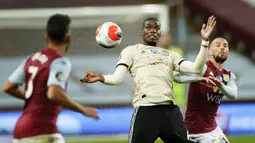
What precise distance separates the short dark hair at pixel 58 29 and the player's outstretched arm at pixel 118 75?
0.80m

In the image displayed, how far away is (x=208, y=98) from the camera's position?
6.70 metres

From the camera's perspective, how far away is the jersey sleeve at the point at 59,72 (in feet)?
15.5

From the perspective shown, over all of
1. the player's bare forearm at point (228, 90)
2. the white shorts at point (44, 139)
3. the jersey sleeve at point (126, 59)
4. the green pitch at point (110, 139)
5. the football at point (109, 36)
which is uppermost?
the football at point (109, 36)

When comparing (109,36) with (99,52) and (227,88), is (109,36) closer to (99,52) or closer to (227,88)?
(227,88)

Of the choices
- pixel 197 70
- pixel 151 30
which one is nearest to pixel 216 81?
pixel 197 70

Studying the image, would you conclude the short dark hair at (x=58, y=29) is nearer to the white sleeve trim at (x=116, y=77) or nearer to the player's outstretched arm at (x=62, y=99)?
the player's outstretched arm at (x=62, y=99)

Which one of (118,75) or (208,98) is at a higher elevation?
(118,75)

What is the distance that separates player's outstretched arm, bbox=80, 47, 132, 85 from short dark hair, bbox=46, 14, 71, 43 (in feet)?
2.62

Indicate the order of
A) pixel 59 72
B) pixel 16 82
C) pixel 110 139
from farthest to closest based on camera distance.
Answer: pixel 110 139, pixel 16 82, pixel 59 72

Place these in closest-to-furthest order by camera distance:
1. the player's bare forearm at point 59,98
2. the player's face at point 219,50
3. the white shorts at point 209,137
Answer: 1. the player's bare forearm at point 59,98
2. the white shorts at point 209,137
3. the player's face at point 219,50

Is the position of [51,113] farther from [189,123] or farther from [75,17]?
[75,17]

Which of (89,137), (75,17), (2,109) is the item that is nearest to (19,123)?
(89,137)

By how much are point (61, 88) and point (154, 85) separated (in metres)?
1.59

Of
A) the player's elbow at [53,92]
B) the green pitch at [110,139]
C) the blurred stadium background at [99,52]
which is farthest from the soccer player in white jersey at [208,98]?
the blurred stadium background at [99,52]
